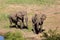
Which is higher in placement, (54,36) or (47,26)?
(54,36)

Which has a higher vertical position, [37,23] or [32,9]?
[37,23]

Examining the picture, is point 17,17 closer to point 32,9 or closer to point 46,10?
point 46,10

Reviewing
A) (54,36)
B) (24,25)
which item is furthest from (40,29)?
(54,36)

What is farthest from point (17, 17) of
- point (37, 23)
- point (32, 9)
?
point (32, 9)

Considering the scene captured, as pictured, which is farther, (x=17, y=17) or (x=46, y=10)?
(x=46, y=10)

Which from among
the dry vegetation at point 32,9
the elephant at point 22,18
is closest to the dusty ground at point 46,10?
the dry vegetation at point 32,9

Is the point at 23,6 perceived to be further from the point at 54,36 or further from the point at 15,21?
the point at 54,36

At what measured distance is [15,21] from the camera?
66.7 ft

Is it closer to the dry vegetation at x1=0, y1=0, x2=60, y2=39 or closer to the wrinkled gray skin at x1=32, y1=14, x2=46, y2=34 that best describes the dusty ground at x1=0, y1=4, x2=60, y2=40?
the dry vegetation at x1=0, y1=0, x2=60, y2=39

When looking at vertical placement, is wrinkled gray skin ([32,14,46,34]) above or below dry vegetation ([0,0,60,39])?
above

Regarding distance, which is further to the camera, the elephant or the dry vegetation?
the dry vegetation

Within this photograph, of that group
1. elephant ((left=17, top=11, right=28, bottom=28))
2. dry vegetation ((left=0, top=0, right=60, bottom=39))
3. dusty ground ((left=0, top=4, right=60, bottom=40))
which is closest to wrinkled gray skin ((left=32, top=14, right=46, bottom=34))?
dry vegetation ((left=0, top=0, right=60, bottom=39))

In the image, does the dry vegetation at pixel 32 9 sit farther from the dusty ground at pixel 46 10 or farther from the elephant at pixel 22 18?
the elephant at pixel 22 18

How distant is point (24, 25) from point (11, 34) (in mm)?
5359
